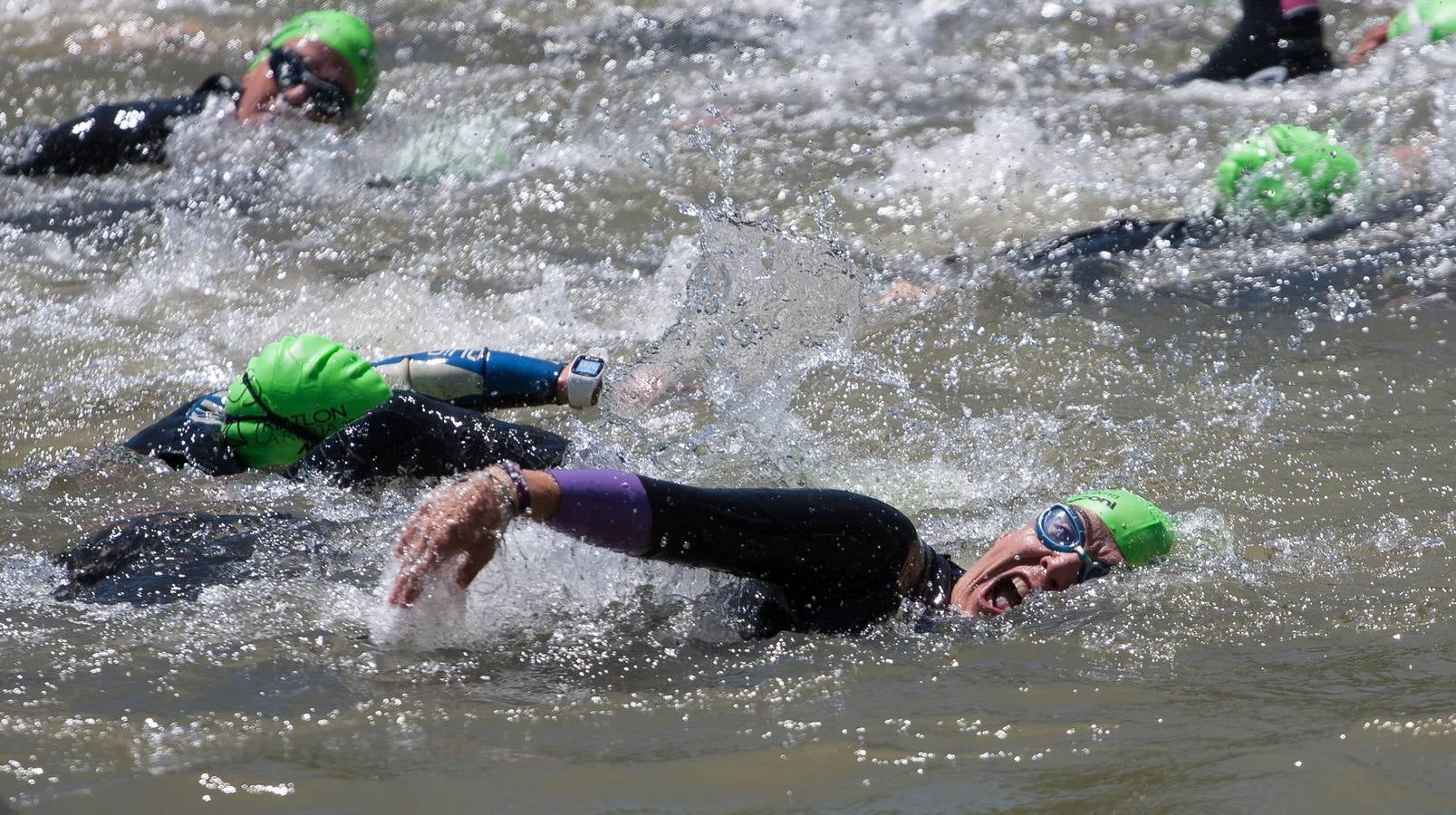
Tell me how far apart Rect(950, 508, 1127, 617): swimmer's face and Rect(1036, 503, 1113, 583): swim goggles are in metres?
0.01

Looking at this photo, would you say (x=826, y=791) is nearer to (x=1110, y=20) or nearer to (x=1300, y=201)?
(x=1300, y=201)

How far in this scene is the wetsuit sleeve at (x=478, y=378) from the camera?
461 centimetres

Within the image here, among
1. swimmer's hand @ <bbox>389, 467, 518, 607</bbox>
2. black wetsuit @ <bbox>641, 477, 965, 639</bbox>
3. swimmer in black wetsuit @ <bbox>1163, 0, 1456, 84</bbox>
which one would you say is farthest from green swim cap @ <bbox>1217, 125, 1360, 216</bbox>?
swimmer's hand @ <bbox>389, 467, 518, 607</bbox>

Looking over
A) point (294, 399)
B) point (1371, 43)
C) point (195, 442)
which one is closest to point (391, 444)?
point (294, 399)

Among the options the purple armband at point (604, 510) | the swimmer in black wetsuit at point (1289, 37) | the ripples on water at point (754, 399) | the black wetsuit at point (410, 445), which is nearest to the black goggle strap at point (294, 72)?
the ripples on water at point (754, 399)

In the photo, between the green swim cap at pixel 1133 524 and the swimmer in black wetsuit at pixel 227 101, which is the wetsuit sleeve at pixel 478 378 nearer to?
the green swim cap at pixel 1133 524

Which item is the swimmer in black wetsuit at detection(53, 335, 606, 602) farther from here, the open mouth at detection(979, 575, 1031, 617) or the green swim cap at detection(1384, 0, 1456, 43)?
the green swim cap at detection(1384, 0, 1456, 43)

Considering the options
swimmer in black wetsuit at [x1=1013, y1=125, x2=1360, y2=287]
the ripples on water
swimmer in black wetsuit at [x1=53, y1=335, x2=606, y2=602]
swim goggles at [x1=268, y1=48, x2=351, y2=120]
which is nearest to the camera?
the ripples on water

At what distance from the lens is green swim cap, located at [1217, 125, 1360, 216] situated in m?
6.71

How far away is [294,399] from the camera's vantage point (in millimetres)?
3996

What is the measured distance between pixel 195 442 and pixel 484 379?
897mm

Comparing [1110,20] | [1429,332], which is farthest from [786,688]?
[1110,20]

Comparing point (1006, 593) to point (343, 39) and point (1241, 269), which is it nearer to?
point (1241, 269)

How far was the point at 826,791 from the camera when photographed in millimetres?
2371
